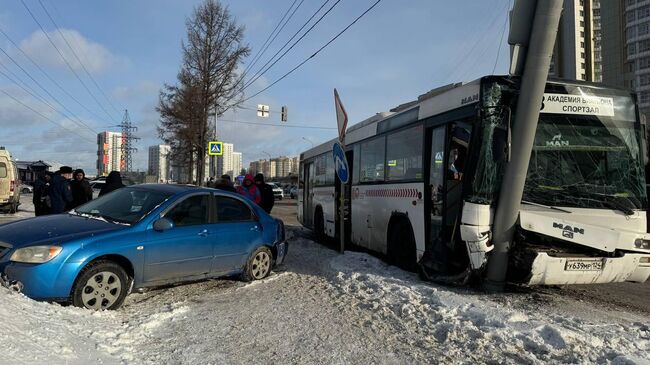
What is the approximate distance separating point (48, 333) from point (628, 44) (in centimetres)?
11199

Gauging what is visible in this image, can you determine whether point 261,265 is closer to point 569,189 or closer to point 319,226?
point 569,189

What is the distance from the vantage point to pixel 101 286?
5773 millimetres

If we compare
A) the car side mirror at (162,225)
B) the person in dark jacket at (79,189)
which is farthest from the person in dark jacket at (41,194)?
the car side mirror at (162,225)

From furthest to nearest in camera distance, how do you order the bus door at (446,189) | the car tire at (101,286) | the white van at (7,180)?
the white van at (7,180) → the bus door at (446,189) → the car tire at (101,286)

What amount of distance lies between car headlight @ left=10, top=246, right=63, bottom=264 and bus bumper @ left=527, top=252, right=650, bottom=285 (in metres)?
5.57

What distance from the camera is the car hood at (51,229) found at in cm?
561

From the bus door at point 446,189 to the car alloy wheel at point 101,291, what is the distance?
4.31 meters

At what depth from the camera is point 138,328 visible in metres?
5.18

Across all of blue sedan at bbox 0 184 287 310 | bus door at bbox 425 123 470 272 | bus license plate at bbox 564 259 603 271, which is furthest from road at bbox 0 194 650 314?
blue sedan at bbox 0 184 287 310

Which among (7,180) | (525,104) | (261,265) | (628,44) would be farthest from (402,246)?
(628,44)

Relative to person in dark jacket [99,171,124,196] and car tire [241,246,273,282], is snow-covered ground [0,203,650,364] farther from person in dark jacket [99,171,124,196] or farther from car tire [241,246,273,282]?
person in dark jacket [99,171,124,196]

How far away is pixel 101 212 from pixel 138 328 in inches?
91.7

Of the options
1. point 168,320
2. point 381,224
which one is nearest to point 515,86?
point 381,224

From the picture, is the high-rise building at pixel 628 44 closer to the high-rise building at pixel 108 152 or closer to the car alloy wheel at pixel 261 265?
the high-rise building at pixel 108 152
